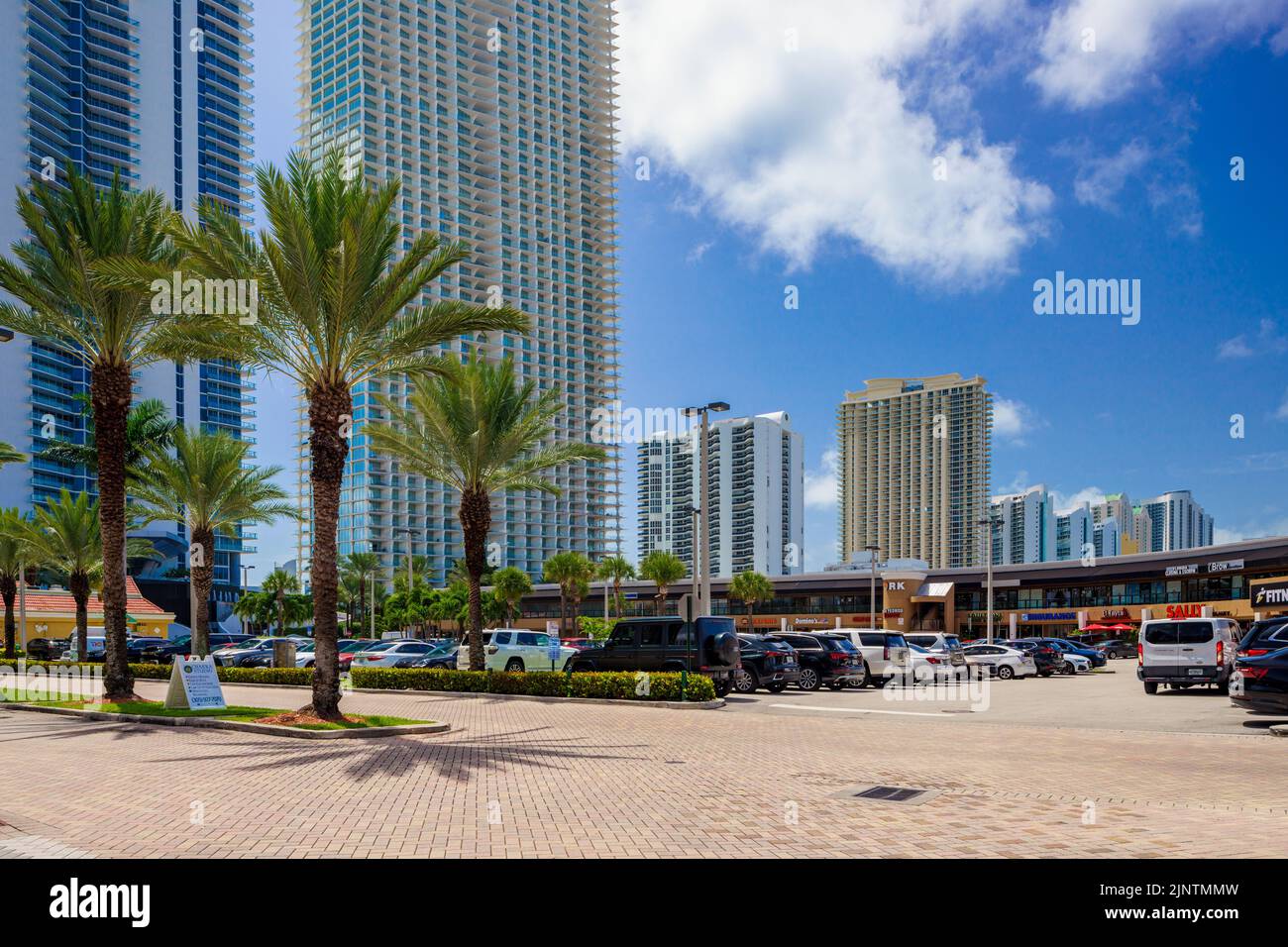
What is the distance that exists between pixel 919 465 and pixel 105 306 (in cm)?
14044

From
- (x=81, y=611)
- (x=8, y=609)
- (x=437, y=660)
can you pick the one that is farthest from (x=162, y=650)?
(x=437, y=660)

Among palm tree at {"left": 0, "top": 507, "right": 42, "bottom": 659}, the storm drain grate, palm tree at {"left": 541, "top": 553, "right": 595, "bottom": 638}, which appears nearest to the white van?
the storm drain grate

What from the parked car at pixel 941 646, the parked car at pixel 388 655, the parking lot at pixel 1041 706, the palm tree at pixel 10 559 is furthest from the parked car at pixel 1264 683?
the palm tree at pixel 10 559

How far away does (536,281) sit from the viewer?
180 meters

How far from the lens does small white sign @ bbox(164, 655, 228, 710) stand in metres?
20.0

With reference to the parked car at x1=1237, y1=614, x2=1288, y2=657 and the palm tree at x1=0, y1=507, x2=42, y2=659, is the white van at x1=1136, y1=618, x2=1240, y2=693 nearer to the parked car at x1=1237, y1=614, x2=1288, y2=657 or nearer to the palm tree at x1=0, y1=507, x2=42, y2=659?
the parked car at x1=1237, y1=614, x2=1288, y2=657

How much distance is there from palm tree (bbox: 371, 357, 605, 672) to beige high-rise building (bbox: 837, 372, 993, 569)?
121294 mm

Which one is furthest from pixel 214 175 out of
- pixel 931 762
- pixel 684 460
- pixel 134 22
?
pixel 931 762

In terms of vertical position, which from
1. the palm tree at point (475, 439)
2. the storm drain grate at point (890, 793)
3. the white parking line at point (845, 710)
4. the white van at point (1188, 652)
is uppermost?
the palm tree at point (475, 439)

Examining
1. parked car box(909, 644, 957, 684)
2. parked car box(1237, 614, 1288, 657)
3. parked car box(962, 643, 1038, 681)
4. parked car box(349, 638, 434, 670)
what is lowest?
parked car box(962, 643, 1038, 681)

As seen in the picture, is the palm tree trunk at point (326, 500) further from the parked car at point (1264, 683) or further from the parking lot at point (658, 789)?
the parked car at point (1264, 683)

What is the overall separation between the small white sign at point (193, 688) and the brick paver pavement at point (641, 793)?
2168mm

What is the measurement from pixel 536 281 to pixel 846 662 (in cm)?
15860

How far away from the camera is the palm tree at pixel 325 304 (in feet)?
59.1
